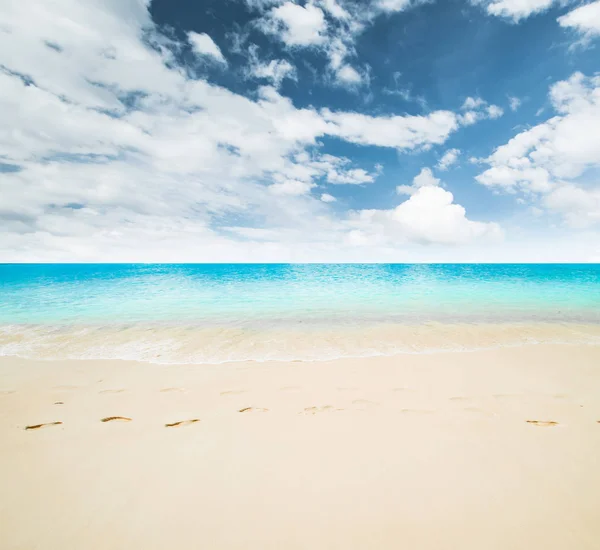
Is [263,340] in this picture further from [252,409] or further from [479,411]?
[479,411]

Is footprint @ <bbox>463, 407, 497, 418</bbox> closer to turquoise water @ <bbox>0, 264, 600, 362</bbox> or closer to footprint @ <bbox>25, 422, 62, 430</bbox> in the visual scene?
turquoise water @ <bbox>0, 264, 600, 362</bbox>

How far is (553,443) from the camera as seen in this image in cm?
413

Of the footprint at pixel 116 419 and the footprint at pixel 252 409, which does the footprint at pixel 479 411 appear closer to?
the footprint at pixel 252 409

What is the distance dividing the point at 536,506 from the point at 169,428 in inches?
203

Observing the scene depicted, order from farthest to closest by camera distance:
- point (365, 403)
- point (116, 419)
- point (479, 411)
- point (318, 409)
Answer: point (365, 403), point (318, 409), point (479, 411), point (116, 419)

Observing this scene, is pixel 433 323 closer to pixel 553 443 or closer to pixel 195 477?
pixel 553 443

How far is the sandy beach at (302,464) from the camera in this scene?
2.79 metres

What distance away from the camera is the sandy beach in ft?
9.16

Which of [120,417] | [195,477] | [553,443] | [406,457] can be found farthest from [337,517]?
[120,417]

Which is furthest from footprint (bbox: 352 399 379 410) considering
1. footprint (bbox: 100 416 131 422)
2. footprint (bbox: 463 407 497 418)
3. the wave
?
footprint (bbox: 100 416 131 422)

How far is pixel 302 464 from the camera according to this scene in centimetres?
372

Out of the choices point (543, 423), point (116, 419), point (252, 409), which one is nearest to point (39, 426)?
point (116, 419)

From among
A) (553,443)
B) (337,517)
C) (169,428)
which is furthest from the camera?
(169,428)

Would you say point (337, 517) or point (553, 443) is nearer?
point (337, 517)
